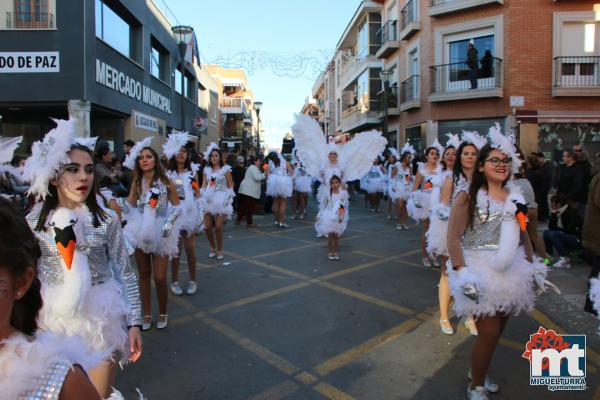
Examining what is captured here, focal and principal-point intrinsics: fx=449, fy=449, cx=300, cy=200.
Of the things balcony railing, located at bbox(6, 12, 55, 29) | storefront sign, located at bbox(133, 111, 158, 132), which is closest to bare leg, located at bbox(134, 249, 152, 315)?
balcony railing, located at bbox(6, 12, 55, 29)

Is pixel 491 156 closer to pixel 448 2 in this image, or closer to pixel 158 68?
pixel 448 2

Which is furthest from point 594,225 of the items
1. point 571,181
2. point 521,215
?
point 571,181

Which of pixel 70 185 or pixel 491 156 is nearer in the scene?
pixel 70 185

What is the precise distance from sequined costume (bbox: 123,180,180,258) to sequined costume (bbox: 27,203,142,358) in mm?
1803

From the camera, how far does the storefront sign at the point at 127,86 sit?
13.3 meters

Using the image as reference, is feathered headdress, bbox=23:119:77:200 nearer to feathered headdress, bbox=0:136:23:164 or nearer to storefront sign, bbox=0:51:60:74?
feathered headdress, bbox=0:136:23:164

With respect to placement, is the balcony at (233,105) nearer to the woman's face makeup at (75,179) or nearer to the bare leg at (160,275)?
the bare leg at (160,275)

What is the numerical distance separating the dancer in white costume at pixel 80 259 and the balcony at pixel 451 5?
62.8ft

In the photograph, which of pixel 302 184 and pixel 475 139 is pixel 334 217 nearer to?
pixel 475 139

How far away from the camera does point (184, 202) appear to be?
229 inches

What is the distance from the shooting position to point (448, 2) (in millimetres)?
19219

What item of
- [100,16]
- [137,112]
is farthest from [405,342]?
[137,112]

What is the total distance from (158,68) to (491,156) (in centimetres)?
2007

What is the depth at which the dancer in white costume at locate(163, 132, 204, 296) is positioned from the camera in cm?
579
